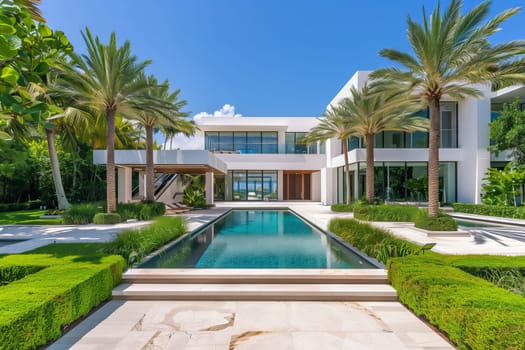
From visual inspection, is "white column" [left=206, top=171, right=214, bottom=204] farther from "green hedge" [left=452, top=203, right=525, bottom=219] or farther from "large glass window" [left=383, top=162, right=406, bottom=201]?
"green hedge" [left=452, top=203, right=525, bottom=219]

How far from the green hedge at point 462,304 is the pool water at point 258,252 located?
1.83m

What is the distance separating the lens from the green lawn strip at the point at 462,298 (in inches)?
107

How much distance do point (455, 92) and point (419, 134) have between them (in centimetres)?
835

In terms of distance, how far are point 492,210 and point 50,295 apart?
20432 mm

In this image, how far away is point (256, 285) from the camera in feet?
17.4

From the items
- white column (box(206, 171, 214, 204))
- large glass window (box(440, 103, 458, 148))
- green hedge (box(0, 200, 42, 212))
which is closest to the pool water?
white column (box(206, 171, 214, 204))

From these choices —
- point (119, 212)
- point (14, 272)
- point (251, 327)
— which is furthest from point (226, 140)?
point (251, 327)

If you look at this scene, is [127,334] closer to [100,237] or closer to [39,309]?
[39,309]

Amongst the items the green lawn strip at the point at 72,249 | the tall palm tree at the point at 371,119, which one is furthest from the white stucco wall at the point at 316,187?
the green lawn strip at the point at 72,249

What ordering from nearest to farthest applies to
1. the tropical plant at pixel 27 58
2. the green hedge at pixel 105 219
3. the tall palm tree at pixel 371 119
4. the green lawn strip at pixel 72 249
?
1. the tropical plant at pixel 27 58
2. the green lawn strip at pixel 72 249
3. the green hedge at pixel 105 219
4. the tall palm tree at pixel 371 119

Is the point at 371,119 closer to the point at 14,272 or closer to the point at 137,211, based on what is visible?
the point at 137,211

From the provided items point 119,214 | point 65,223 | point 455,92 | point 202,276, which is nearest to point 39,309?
point 202,276

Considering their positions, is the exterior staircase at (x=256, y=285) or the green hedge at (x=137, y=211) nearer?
the exterior staircase at (x=256, y=285)

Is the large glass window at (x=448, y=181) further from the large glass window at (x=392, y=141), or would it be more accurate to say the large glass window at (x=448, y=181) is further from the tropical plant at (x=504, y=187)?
the large glass window at (x=392, y=141)
